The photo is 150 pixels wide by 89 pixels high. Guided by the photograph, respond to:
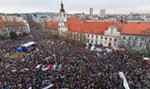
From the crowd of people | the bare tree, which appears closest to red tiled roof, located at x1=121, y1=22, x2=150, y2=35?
the bare tree

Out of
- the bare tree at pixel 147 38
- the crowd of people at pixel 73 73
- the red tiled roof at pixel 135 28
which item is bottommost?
the crowd of people at pixel 73 73

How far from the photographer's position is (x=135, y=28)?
49031mm

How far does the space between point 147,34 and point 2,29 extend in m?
60.1

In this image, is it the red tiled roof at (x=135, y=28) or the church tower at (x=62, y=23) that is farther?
the church tower at (x=62, y=23)

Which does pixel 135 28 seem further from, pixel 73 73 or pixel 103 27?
pixel 73 73

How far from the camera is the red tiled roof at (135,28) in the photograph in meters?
47.0

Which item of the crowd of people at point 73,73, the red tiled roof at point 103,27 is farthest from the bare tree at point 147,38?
the crowd of people at point 73,73

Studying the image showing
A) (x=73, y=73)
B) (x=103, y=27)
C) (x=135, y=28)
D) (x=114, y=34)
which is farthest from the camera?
(x=103, y=27)

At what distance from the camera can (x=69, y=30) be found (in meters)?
65.7

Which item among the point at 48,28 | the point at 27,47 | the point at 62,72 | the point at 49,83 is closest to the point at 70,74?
the point at 62,72

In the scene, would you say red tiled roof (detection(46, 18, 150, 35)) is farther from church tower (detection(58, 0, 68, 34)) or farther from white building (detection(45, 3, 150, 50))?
church tower (detection(58, 0, 68, 34))

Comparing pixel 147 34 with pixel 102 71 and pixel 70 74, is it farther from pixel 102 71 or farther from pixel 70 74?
pixel 70 74

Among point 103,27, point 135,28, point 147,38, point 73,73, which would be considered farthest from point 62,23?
point 73,73

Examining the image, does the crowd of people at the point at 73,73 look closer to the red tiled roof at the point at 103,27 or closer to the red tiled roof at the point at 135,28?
the red tiled roof at the point at 135,28
